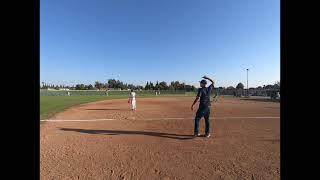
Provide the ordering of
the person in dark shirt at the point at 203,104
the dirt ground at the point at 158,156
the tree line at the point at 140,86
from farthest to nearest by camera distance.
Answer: the tree line at the point at 140,86
the person in dark shirt at the point at 203,104
the dirt ground at the point at 158,156

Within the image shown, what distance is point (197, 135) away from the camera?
9.27 m

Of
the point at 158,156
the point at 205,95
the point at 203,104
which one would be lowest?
the point at 158,156

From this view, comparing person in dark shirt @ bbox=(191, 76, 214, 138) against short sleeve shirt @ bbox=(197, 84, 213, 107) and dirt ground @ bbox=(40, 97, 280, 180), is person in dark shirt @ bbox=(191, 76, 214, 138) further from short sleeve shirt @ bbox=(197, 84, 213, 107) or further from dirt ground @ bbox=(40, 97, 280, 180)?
dirt ground @ bbox=(40, 97, 280, 180)

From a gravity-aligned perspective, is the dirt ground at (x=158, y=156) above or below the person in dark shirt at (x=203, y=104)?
below

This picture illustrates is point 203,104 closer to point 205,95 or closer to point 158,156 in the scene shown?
point 205,95

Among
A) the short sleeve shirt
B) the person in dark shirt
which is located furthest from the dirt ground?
the short sleeve shirt

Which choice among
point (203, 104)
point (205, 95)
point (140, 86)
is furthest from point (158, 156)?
point (140, 86)

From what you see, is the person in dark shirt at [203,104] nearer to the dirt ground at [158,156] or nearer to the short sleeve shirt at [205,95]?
the short sleeve shirt at [205,95]

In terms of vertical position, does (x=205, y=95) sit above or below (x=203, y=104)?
above

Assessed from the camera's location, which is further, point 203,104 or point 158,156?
point 203,104

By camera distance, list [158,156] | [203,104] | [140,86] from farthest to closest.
→ [140,86]
[203,104]
[158,156]

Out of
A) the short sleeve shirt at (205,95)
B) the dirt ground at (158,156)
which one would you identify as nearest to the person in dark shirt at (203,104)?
the short sleeve shirt at (205,95)

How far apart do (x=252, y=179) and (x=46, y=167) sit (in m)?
3.61
